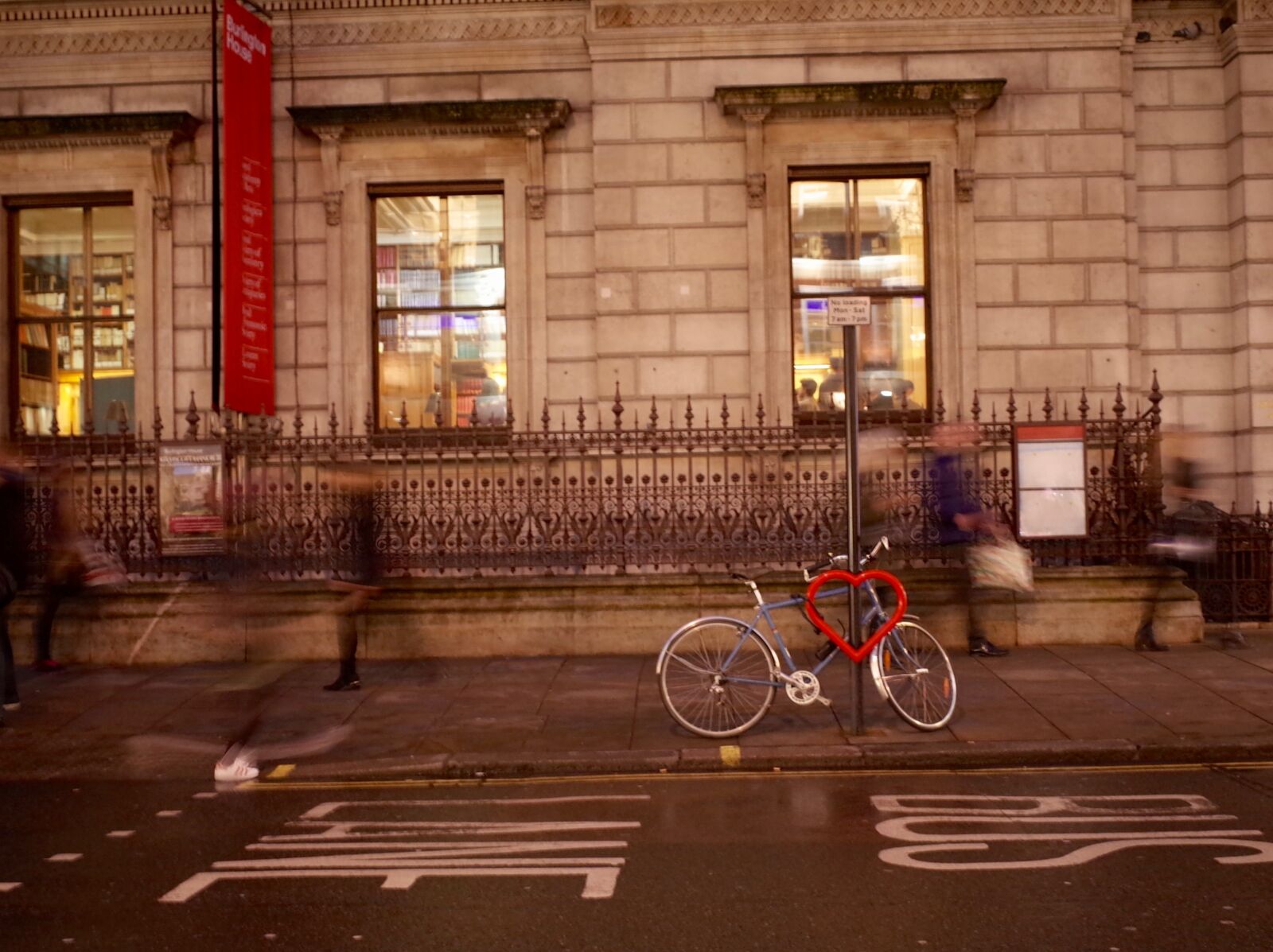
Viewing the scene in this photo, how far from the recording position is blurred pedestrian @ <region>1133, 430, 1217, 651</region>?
11.7m

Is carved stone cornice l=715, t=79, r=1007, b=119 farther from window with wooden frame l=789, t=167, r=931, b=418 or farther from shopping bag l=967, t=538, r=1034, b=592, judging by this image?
shopping bag l=967, t=538, r=1034, b=592

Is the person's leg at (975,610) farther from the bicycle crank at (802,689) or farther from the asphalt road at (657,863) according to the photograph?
the asphalt road at (657,863)

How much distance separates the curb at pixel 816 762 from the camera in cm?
788

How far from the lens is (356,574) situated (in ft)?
32.8

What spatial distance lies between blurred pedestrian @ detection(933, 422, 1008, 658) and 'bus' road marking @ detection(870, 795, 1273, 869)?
14.0 feet

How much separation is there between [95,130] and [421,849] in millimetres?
10795

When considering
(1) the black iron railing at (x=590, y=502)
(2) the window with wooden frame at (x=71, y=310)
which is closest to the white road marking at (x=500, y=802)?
(1) the black iron railing at (x=590, y=502)

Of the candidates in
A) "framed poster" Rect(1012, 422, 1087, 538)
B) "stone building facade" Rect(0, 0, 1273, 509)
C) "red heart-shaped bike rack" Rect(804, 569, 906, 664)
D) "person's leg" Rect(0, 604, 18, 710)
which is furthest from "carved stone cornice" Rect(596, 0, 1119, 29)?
"person's leg" Rect(0, 604, 18, 710)

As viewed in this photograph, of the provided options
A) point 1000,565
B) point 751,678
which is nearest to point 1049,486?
point 1000,565

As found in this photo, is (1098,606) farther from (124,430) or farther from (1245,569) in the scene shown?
(124,430)

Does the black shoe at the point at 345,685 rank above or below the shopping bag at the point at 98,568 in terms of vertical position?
below

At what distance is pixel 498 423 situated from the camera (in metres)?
14.0

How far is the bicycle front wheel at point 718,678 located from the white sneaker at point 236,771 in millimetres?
2591

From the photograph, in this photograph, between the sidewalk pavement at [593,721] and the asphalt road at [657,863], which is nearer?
the asphalt road at [657,863]
